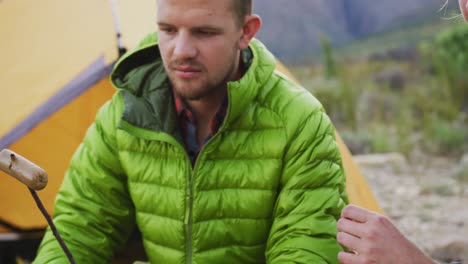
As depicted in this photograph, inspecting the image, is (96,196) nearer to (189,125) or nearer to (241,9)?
(189,125)

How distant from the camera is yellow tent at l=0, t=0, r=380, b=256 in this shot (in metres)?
2.53

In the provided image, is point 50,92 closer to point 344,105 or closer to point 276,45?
point 344,105

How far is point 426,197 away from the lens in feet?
15.3

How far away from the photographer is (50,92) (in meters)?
2.55

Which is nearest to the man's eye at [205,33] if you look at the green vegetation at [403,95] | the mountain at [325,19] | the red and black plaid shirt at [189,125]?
the red and black plaid shirt at [189,125]

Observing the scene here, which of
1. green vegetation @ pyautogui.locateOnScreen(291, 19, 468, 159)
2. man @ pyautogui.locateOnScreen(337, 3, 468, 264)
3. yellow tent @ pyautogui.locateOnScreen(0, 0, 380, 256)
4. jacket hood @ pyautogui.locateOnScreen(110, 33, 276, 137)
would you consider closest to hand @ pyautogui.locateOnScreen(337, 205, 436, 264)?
man @ pyautogui.locateOnScreen(337, 3, 468, 264)

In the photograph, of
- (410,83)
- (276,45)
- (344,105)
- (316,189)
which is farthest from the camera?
(276,45)

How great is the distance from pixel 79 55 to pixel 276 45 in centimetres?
670

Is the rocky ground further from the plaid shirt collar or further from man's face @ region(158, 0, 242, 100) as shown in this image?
man's face @ region(158, 0, 242, 100)

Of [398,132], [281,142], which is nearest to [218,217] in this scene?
[281,142]

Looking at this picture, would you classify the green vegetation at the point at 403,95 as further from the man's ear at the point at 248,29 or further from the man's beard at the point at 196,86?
the man's beard at the point at 196,86

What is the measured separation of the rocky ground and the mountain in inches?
141

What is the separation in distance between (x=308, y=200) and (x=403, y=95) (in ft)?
16.2

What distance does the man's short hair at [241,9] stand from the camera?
213cm
